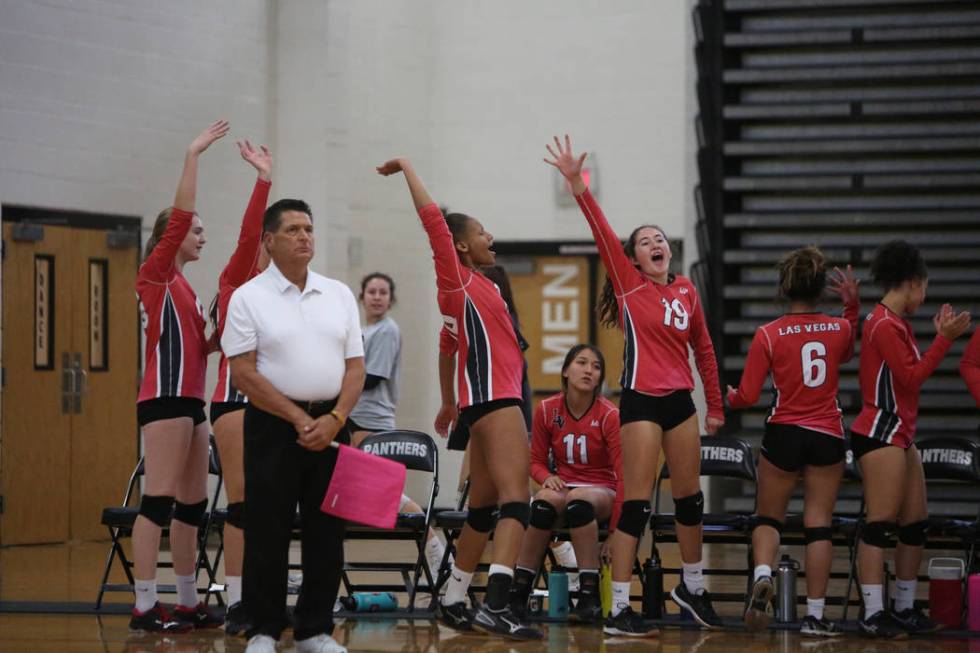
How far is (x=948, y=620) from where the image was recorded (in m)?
6.61

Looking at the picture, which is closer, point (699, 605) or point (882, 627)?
point (882, 627)

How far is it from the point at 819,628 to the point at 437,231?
94.0 inches

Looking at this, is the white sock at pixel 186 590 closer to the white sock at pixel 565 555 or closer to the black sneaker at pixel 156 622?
the black sneaker at pixel 156 622

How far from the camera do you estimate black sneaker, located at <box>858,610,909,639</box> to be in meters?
6.22

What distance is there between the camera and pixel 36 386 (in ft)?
33.4

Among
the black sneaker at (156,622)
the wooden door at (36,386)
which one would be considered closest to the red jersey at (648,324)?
the black sneaker at (156,622)

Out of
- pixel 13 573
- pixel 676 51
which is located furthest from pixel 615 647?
pixel 676 51

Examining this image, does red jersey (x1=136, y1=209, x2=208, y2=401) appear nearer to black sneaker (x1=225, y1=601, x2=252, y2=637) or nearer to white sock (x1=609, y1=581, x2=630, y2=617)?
black sneaker (x1=225, y1=601, x2=252, y2=637)

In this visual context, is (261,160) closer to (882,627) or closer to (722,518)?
(722,518)

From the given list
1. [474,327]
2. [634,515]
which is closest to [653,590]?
[634,515]

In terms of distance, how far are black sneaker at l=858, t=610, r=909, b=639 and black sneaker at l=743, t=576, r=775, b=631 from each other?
463mm

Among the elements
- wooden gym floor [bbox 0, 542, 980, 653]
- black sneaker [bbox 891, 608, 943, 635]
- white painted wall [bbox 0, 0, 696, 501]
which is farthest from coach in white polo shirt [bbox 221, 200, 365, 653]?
white painted wall [bbox 0, 0, 696, 501]

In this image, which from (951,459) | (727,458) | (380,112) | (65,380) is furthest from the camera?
(380,112)

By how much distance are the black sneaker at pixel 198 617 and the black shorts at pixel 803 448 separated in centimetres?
257
